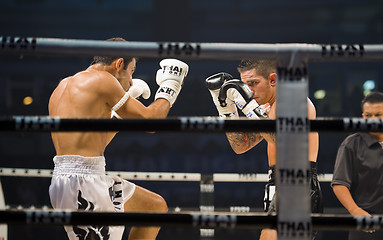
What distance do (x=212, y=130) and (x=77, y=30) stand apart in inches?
311

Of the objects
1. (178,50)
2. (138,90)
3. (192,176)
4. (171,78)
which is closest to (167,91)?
(171,78)

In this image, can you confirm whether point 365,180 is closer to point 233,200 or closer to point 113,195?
point 113,195

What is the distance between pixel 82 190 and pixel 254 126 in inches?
39.6

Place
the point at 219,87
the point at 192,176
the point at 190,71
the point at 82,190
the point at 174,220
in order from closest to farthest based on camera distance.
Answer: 1. the point at 174,220
2. the point at 82,190
3. the point at 219,87
4. the point at 192,176
5. the point at 190,71

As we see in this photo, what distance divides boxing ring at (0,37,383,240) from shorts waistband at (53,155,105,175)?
819 mm

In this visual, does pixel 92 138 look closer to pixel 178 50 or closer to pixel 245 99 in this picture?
pixel 245 99

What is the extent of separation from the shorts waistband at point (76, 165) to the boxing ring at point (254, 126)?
819 millimetres

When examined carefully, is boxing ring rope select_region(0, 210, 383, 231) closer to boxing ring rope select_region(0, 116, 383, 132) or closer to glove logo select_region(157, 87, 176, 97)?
boxing ring rope select_region(0, 116, 383, 132)

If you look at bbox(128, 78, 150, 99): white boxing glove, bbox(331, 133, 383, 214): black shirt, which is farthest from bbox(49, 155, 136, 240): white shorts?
bbox(331, 133, 383, 214): black shirt

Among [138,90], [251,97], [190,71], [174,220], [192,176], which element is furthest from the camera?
[190,71]

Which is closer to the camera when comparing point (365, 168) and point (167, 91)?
point (167, 91)

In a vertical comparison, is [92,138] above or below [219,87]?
below

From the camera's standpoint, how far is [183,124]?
3.68ft

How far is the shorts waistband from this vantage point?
1902 mm
